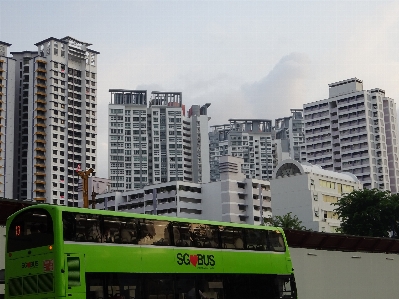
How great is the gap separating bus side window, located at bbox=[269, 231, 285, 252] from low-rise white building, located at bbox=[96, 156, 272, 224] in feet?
382

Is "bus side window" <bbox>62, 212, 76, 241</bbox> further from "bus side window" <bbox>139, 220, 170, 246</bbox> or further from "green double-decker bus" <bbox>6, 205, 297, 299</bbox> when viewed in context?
"bus side window" <bbox>139, 220, 170, 246</bbox>

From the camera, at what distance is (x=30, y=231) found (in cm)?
1889

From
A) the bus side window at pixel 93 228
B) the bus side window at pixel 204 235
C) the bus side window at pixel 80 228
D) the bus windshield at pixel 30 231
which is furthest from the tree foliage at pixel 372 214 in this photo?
the bus windshield at pixel 30 231

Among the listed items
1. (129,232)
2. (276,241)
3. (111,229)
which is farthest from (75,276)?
(276,241)

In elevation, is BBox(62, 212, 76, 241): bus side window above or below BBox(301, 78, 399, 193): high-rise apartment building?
below

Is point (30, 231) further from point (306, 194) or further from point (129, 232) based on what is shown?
point (306, 194)

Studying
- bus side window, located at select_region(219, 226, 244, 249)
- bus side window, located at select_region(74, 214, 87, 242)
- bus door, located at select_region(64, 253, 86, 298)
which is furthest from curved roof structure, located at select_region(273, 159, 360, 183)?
bus door, located at select_region(64, 253, 86, 298)

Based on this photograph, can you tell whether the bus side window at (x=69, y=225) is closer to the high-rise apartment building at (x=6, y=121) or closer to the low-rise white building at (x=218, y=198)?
the low-rise white building at (x=218, y=198)

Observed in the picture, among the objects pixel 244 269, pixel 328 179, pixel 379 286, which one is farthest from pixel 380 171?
pixel 244 269

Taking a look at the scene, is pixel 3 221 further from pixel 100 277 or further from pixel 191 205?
pixel 191 205

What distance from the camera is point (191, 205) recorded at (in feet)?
484

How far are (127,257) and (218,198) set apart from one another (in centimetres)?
12740

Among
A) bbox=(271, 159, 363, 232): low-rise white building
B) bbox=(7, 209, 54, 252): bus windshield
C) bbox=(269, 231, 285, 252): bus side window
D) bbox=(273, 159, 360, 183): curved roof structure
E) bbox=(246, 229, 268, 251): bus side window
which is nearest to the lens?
bbox=(7, 209, 54, 252): bus windshield

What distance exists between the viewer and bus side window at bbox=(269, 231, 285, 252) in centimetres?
2697
